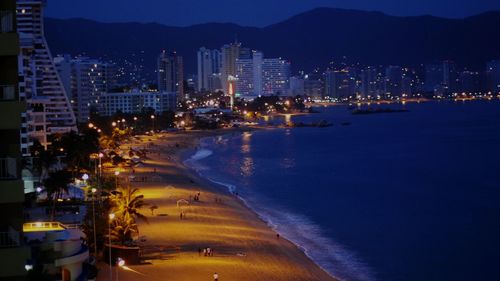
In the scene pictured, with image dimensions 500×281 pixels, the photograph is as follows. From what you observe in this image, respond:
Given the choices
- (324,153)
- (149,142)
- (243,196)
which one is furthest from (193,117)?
(243,196)

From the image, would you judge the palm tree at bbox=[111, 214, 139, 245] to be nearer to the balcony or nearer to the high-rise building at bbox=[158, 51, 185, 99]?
the balcony

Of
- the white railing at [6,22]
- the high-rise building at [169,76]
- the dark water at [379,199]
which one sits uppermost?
the high-rise building at [169,76]

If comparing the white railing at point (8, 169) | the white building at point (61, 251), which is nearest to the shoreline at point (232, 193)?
the white building at point (61, 251)

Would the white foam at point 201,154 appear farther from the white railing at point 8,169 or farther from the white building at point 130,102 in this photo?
the white railing at point 8,169

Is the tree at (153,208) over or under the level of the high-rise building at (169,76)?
under

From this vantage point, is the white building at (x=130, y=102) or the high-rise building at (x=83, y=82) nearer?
the high-rise building at (x=83, y=82)

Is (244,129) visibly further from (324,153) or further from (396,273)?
(396,273)
